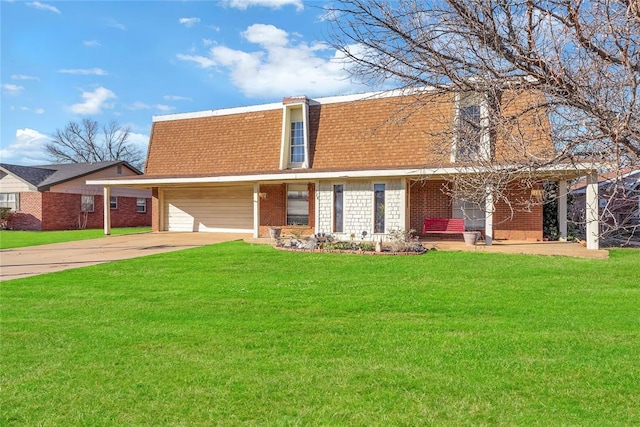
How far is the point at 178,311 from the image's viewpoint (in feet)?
22.4

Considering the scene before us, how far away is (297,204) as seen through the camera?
20.0 m

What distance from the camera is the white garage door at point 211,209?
867 inches

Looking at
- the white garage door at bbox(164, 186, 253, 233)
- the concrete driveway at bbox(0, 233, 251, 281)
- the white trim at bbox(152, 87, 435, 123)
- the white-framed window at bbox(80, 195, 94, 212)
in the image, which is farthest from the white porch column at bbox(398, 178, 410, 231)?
the white-framed window at bbox(80, 195, 94, 212)

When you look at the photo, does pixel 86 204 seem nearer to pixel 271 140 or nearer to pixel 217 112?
pixel 217 112

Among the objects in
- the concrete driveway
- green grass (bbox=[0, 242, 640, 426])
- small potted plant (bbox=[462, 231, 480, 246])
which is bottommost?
green grass (bbox=[0, 242, 640, 426])

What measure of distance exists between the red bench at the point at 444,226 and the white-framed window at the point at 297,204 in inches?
227

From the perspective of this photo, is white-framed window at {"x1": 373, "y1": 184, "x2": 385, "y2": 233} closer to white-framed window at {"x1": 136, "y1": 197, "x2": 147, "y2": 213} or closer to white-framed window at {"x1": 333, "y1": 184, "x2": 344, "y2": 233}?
white-framed window at {"x1": 333, "y1": 184, "x2": 344, "y2": 233}

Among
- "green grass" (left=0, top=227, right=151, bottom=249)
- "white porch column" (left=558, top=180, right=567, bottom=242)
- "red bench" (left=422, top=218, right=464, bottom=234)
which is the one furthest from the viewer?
"green grass" (left=0, top=227, right=151, bottom=249)

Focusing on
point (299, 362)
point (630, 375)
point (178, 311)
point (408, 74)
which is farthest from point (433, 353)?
point (178, 311)

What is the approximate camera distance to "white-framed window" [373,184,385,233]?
16312mm

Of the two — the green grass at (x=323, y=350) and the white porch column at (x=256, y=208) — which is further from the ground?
the white porch column at (x=256, y=208)

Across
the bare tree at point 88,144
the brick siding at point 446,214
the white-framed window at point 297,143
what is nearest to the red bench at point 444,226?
the brick siding at point 446,214

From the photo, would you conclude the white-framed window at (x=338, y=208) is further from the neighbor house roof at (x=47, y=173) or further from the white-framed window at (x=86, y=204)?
the white-framed window at (x=86, y=204)

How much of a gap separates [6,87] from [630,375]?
1838 cm
